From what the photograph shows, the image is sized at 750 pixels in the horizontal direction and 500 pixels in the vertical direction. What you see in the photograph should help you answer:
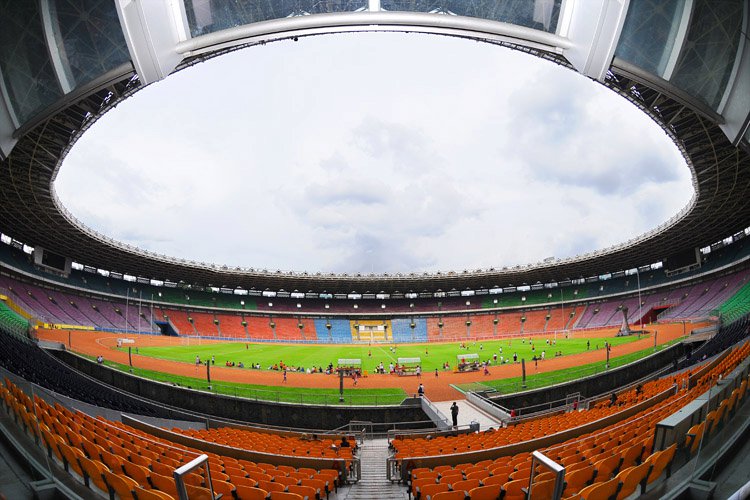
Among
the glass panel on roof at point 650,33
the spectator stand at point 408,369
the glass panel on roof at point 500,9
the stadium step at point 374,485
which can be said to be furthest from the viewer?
the spectator stand at point 408,369

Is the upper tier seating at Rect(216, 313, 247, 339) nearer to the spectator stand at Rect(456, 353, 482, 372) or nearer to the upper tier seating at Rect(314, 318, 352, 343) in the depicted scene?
the upper tier seating at Rect(314, 318, 352, 343)

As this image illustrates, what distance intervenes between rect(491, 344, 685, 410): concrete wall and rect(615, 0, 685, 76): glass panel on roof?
710 inches

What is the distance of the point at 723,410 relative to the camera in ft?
19.3

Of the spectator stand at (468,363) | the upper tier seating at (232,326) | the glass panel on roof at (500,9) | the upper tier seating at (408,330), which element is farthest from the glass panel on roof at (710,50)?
the upper tier seating at (232,326)

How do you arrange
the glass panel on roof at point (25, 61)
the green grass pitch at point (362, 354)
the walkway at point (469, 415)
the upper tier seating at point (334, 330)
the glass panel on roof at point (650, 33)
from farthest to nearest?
the upper tier seating at point (334, 330) → the green grass pitch at point (362, 354) → the walkway at point (469, 415) → the glass panel on roof at point (650, 33) → the glass panel on roof at point (25, 61)

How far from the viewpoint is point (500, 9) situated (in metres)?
9.61

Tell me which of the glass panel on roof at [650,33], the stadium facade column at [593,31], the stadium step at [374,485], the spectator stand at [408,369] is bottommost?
the stadium step at [374,485]

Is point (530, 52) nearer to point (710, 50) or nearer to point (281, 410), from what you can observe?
point (710, 50)

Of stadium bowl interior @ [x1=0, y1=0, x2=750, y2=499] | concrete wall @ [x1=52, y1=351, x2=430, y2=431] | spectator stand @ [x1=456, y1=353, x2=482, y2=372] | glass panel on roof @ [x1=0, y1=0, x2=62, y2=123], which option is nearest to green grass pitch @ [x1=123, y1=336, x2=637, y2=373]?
stadium bowl interior @ [x1=0, y1=0, x2=750, y2=499]

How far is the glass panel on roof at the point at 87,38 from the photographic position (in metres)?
7.99

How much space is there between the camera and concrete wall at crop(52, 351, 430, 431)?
2084 centimetres

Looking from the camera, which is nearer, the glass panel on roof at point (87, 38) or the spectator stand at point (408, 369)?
the glass panel on roof at point (87, 38)

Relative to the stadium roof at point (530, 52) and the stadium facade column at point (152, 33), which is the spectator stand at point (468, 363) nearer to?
the stadium roof at point (530, 52)

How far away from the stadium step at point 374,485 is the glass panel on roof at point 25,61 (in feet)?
37.6
